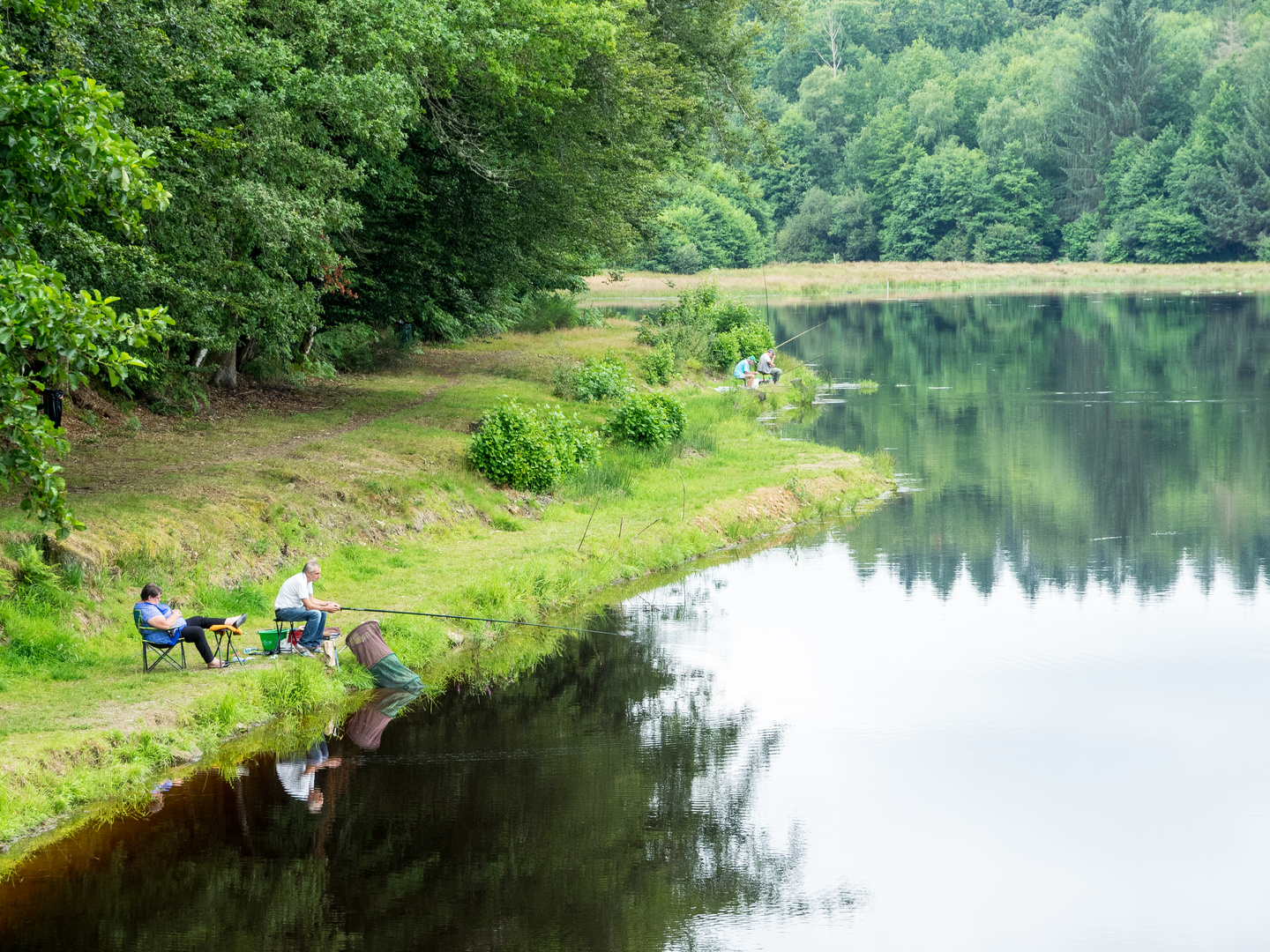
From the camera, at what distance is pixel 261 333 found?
18.4 m

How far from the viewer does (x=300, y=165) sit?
53.9 ft

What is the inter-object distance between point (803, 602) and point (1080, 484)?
10.2m

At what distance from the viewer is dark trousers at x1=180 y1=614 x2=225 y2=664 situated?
12.7m

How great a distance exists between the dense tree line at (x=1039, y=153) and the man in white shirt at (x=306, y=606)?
7634 cm

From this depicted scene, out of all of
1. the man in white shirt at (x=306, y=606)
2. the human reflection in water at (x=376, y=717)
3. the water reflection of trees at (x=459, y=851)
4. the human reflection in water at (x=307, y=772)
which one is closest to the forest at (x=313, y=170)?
the man in white shirt at (x=306, y=606)

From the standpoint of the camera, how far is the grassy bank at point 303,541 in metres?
11.7

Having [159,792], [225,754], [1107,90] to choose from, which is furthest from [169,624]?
[1107,90]

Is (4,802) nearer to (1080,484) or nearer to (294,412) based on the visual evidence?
(294,412)

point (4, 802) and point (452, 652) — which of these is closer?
point (4, 802)

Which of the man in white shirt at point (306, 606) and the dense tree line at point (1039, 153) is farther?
the dense tree line at point (1039, 153)

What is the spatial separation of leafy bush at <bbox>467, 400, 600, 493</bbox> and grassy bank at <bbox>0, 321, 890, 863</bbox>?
27 centimetres

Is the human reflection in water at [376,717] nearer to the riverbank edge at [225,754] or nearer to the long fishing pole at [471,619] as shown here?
the riverbank edge at [225,754]

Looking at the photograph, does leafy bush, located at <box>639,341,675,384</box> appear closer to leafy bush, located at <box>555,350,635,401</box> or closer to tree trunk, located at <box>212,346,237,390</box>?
leafy bush, located at <box>555,350,635,401</box>

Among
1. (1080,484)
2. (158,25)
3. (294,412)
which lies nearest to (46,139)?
(158,25)
